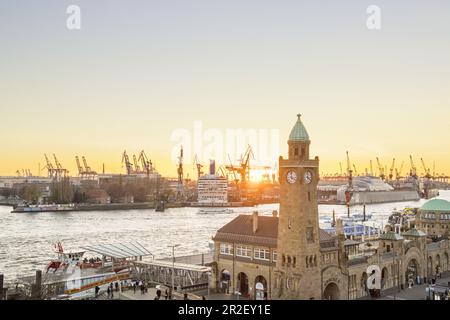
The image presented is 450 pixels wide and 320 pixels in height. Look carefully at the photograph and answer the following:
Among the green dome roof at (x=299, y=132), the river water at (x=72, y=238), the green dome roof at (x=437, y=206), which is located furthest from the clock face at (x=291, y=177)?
the green dome roof at (x=437, y=206)

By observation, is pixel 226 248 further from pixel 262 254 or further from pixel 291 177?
pixel 291 177

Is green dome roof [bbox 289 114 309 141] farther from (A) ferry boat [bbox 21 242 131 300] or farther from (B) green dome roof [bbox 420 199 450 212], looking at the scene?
(B) green dome roof [bbox 420 199 450 212]

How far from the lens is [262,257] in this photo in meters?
24.0

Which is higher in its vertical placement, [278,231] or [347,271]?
[278,231]

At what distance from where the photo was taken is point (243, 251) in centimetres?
2498

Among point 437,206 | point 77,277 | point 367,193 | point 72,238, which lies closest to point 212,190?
point 367,193

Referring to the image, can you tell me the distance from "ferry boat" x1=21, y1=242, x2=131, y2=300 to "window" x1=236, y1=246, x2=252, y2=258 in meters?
7.15

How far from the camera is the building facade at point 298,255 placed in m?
22.1

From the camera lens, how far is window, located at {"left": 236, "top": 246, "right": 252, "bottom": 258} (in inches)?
971
